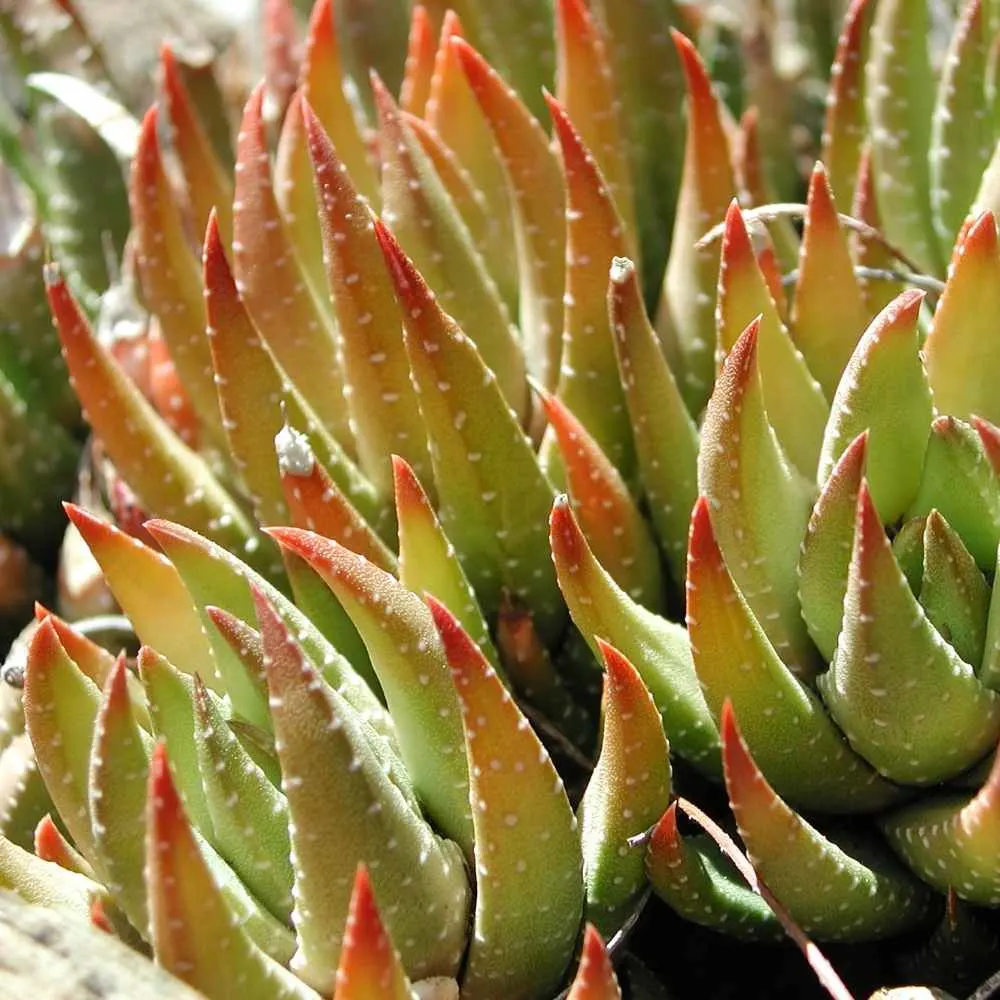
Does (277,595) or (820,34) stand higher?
(820,34)

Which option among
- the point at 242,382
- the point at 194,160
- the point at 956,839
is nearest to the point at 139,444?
the point at 242,382

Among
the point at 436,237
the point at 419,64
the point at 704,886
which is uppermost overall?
the point at 419,64

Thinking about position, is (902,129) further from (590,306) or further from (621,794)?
(621,794)

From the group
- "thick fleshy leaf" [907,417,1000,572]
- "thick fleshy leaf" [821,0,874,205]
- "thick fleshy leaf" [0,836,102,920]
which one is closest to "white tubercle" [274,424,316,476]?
"thick fleshy leaf" [0,836,102,920]

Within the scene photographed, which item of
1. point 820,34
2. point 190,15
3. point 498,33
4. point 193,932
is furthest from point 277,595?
point 190,15

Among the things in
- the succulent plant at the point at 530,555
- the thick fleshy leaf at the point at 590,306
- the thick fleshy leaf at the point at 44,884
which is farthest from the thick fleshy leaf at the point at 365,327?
the thick fleshy leaf at the point at 44,884

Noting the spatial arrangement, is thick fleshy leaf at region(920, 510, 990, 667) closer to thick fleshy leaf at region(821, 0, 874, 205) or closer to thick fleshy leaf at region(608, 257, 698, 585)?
thick fleshy leaf at region(608, 257, 698, 585)

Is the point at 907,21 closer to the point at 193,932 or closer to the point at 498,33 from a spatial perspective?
the point at 498,33
